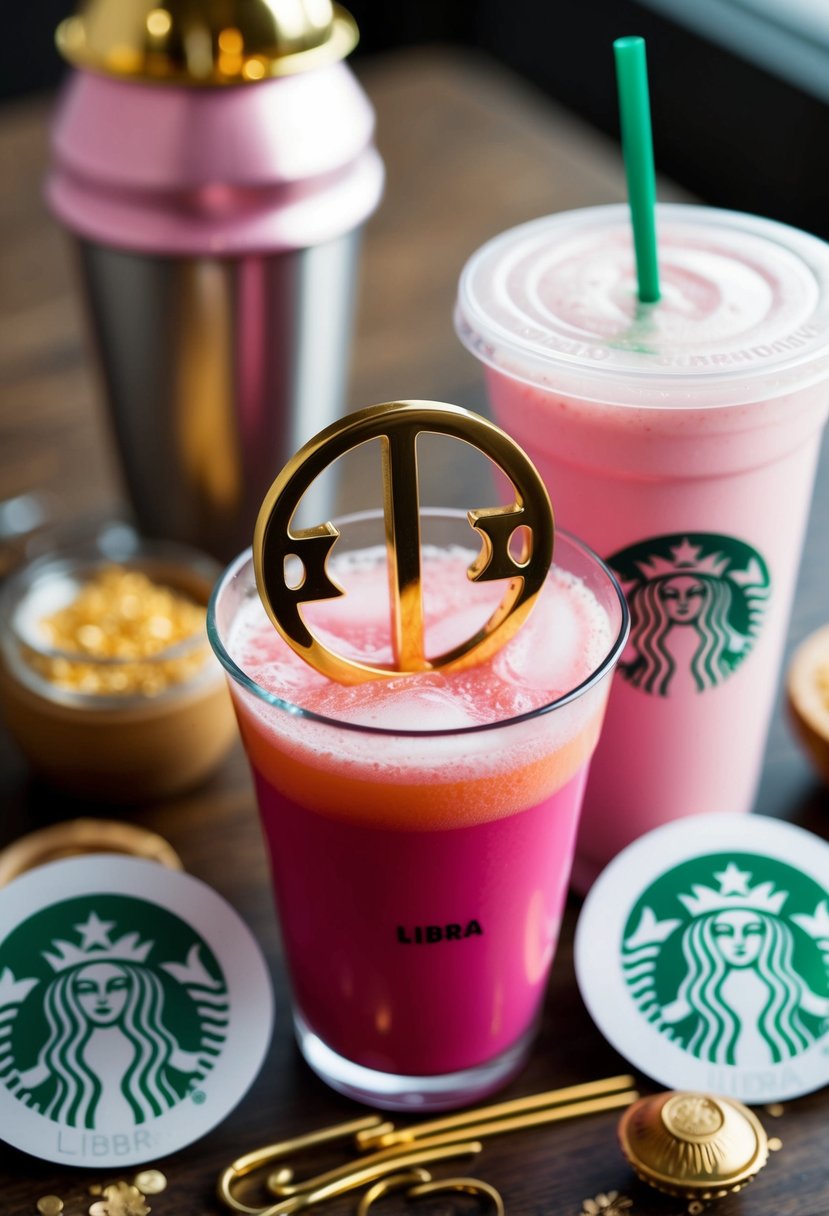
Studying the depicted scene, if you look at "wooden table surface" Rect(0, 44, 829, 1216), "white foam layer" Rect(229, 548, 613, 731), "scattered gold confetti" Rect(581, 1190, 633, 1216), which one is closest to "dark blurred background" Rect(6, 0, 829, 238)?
"wooden table surface" Rect(0, 44, 829, 1216)

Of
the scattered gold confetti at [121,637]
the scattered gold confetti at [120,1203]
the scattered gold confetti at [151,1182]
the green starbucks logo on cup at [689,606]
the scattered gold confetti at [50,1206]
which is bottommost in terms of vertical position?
the scattered gold confetti at [151,1182]

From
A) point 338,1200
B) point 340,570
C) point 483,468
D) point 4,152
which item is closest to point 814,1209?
point 338,1200

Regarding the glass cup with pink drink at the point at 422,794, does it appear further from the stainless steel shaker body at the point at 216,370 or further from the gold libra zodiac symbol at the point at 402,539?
the stainless steel shaker body at the point at 216,370

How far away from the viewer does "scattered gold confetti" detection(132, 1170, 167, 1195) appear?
0.55 meters

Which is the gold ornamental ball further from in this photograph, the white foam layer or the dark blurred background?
the dark blurred background

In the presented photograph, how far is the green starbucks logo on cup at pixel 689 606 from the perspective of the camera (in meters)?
0.60

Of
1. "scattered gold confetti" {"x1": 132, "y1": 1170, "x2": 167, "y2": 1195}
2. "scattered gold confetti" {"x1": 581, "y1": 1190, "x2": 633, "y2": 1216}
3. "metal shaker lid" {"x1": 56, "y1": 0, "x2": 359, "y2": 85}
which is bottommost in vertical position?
"scattered gold confetti" {"x1": 581, "y1": 1190, "x2": 633, "y2": 1216}

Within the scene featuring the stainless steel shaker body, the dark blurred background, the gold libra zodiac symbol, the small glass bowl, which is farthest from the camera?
the dark blurred background

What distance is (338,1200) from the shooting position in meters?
0.55

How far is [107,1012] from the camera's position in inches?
23.1

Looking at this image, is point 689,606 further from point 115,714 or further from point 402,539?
point 115,714

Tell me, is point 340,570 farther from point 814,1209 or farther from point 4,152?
point 4,152

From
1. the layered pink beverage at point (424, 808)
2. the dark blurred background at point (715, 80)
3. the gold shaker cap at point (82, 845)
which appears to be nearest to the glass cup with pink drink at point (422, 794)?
the layered pink beverage at point (424, 808)

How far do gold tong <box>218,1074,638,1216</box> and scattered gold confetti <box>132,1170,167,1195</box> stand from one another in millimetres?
23
